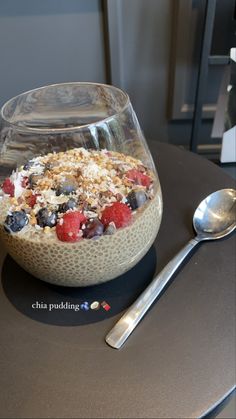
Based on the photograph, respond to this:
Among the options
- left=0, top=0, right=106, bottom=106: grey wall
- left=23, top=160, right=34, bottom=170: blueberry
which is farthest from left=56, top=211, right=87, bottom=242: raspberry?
left=0, top=0, right=106, bottom=106: grey wall

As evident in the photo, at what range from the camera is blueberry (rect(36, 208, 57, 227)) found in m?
0.37

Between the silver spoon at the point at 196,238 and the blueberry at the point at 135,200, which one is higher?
the blueberry at the point at 135,200

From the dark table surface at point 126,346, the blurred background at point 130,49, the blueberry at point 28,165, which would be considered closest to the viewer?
the dark table surface at point 126,346

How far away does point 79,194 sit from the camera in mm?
388

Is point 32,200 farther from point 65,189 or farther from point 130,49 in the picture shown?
point 130,49

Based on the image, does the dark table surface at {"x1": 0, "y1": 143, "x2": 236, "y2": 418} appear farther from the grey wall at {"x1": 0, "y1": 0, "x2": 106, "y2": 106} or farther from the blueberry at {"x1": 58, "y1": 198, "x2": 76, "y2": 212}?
the grey wall at {"x1": 0, "y1": 0, "x2": 106, "y2": 106}

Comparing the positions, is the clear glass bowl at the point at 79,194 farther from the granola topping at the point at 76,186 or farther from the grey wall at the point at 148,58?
the grey wall at the point at 148,58

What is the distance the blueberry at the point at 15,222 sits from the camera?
371mm

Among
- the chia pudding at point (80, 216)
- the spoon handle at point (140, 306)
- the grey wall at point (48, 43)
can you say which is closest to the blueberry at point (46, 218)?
the chia pudding at point (80, 216)

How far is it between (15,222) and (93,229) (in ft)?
0.26

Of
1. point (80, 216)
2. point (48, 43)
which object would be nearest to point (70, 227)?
point (80, 216)

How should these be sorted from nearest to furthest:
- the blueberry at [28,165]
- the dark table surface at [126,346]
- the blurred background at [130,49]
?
the dark table surface at [126,346]
the blueberry at [28,165]
the blurred background at [130,49]

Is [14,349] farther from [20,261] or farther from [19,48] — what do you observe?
[19,48]

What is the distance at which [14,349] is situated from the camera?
37 cm
